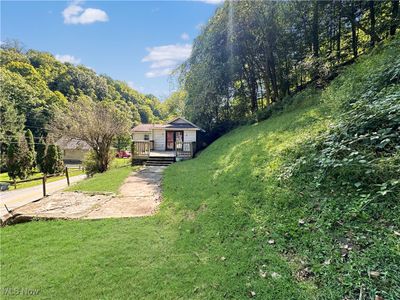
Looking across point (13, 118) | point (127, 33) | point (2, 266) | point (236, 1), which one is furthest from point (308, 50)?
point (13, 118)

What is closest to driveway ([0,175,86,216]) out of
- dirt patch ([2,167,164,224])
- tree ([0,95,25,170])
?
dirt patch ([2,167,164,224])

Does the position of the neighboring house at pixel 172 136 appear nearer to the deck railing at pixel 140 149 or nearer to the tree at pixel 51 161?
the deck railing at pixel 140 149

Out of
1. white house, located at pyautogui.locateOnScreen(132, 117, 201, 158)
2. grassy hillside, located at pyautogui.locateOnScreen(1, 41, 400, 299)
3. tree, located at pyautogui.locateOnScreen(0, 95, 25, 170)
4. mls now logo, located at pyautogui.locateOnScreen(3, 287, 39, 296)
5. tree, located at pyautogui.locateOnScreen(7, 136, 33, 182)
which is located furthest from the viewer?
tree, located at pyautogui.locateOnScreen(0, 95, 25, 170)

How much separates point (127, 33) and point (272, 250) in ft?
34.3

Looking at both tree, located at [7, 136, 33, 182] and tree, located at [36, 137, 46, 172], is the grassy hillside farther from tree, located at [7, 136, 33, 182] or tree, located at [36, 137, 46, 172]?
tree, located at [36, 137, 46, 172]

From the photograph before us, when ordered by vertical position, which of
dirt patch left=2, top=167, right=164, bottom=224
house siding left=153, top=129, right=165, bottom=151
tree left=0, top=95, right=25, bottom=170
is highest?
tree left=0, top=95, right=25, bottom=170

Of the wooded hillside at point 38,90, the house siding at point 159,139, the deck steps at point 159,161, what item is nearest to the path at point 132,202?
the deck steps at point 159,161

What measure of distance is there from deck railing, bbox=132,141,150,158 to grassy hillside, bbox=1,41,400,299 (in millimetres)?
8888

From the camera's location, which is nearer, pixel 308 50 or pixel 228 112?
pixel 308 50

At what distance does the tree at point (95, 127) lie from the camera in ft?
40.4

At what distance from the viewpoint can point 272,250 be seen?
2.63m

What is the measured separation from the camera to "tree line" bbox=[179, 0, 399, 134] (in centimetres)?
920

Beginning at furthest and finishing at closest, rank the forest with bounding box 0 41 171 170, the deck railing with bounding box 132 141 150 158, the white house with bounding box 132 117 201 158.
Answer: the forest with bounding box 0 41 171 170 → the white house with bounding box 132 117 201 158 → the deck railing with bounding box 132 141 150 158

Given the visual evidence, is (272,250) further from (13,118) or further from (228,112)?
(13,118)
